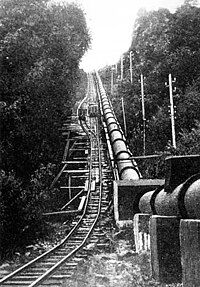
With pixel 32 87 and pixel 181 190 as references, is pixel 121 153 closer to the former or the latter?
pixel 32 87

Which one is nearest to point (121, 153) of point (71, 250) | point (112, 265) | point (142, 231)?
point (71, 250)

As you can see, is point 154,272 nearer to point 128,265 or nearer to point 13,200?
point 128,265

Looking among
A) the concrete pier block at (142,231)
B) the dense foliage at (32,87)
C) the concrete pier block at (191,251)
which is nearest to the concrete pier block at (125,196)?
the concrete pier block at (142,231)

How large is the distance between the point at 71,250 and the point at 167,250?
18.9ft

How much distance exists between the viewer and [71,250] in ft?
40.0

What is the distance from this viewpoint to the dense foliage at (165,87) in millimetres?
26016

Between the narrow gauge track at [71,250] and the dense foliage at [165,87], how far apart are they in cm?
385

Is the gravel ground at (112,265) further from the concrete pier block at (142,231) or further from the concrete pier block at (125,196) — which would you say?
the concrete pier block at (125,196)

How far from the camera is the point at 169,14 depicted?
117 ft

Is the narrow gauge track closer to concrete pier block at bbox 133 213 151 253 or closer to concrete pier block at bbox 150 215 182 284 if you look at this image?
concrete pier block at bbox 133 213 151 253

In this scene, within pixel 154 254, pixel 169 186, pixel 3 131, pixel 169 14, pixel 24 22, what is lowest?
pixel 154 254

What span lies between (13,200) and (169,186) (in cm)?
963

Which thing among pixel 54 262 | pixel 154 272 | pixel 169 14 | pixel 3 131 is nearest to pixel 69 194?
pixel 3 131

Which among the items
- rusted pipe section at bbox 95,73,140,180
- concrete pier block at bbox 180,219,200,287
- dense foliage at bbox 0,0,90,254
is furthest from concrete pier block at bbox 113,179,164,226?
concrete pier block at bbox 180,219,200,287
